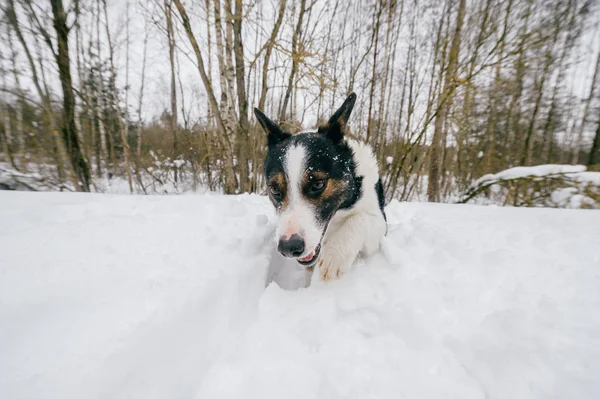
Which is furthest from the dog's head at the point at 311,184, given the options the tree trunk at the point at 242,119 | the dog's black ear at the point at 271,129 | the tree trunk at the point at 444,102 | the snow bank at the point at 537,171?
the snow bank at the point at 537,171

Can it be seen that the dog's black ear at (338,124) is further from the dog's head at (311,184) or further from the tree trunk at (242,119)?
the tree trunk at (242,119)

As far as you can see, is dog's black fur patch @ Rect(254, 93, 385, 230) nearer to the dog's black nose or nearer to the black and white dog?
the black and white dog

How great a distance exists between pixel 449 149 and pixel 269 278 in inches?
550

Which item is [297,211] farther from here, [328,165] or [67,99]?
[67,99]

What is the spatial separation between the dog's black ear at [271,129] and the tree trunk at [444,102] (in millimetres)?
4062

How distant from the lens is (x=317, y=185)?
1933mm

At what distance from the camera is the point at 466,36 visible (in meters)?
5.33

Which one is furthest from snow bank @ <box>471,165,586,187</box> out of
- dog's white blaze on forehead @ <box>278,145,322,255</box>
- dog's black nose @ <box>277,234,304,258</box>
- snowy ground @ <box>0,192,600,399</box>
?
dog's black nose @ <box>277,234,304,258</box>

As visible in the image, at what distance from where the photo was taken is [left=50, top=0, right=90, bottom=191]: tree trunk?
5324mm

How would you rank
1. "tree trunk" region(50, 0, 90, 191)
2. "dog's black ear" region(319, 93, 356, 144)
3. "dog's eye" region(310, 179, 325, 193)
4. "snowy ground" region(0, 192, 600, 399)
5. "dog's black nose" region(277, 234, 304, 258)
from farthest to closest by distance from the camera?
"tree trunk" region(50, 0, 90, 191) < "dog's black ear" region(319, 93, 356, 144) < "dog's eye" region(310, 179, 325, 193) < "dog's black nose" region(277, 234, 304, 258) < "snowy ground" region(0, 192, 600, 399)

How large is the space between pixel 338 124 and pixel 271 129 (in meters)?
0.71

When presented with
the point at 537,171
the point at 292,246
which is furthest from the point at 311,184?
the point at 537,171

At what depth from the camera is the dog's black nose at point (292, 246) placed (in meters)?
1.53

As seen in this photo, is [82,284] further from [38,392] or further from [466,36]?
[466,36]
